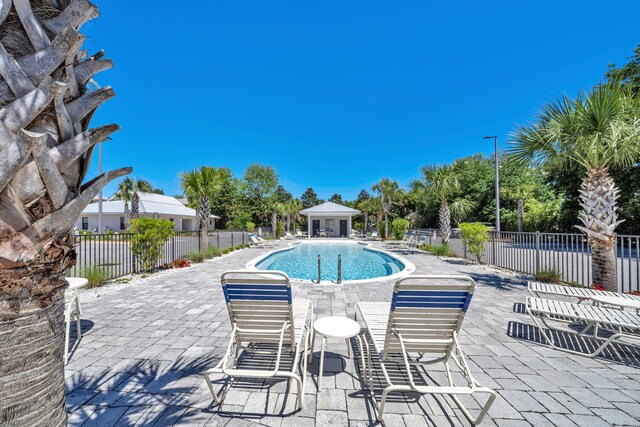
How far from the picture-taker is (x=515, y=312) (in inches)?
189

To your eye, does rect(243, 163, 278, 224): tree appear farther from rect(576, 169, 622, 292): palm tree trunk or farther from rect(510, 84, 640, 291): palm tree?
rect(576, 169, 622, 292): palm tree trunk

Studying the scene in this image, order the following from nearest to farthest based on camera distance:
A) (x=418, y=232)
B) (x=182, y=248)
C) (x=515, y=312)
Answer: (x=515, y=312), (x=182, y=248), (x=418, y=232)

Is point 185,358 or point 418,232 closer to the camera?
point 185,358

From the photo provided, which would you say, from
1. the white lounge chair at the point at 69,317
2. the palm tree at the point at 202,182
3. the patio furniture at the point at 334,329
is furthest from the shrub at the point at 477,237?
the palm tree at the point at 202,182

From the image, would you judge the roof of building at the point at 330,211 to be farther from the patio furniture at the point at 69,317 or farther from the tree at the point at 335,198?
the tree at the point at 335,198

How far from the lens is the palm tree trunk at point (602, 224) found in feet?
17.8

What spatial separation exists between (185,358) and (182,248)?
10.7 m

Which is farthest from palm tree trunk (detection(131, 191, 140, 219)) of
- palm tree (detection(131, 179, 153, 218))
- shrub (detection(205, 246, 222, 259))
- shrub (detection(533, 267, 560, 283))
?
shrub (detection(533, 267, 560, 283))

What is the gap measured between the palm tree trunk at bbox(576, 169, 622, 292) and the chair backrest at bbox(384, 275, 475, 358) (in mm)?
5531

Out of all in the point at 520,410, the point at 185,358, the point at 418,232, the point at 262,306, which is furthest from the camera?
the point at 418,232

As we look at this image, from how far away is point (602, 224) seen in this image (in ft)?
18.1

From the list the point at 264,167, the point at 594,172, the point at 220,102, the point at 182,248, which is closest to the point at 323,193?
the point at 264,167

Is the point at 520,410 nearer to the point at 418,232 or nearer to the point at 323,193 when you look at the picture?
the point at 418,232

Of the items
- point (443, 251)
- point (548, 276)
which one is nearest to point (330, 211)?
point (443, 251)
